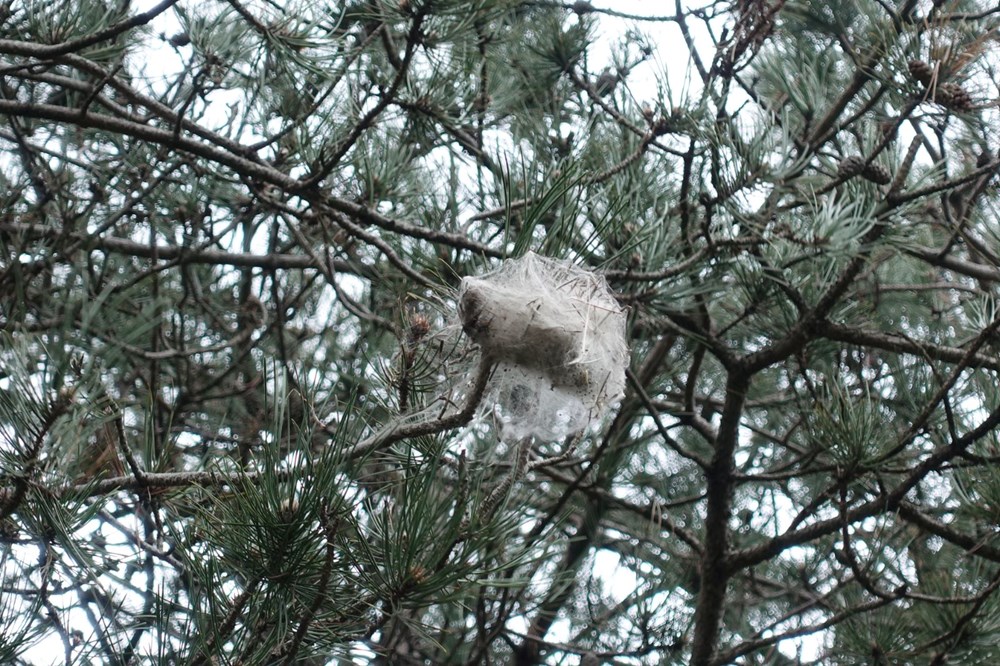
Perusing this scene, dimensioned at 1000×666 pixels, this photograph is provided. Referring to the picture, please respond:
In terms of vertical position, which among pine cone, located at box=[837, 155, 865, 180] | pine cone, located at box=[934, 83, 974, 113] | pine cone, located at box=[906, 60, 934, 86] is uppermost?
pine cone, located at box=[906, 60, 934, 86]

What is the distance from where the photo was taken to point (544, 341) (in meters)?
1.00

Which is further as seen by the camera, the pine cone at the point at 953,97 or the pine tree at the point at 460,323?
the pine cone at the point at 953,97

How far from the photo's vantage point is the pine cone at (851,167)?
4.37 feet

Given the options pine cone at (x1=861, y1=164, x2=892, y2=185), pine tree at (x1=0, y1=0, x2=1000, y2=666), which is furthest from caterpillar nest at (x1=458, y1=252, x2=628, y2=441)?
pine cone at (x1=861, y1=164, x2=892, y2=185)

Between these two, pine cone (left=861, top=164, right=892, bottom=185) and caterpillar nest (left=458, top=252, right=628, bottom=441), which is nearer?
caterpillar nest (left=458, top=252, right=628, bottom=441)

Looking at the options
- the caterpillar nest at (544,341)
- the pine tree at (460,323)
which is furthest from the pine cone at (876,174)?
the caterpillar nest at (544,341)

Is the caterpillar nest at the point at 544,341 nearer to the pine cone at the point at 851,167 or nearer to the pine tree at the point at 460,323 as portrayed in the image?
the pine tree at the point at 460,323

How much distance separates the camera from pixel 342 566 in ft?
3.39

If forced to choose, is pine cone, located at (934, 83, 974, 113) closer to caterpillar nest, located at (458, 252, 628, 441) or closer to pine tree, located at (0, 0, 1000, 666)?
pine tree, located at (0, 0, 1000, 666)

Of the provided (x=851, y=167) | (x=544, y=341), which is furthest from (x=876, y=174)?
(x=544, y=341)

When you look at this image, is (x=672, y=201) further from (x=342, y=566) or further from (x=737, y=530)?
(x=737, y=530)

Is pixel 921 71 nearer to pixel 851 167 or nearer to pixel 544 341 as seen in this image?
pixel 851 167

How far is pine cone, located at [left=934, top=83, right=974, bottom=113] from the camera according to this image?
125cm

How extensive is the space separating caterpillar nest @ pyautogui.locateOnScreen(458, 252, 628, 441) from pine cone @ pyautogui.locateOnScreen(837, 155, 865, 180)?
1.40 ft
